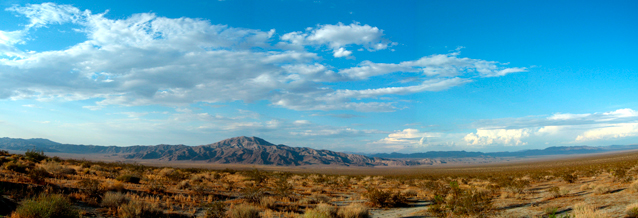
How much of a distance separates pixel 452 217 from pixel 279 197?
1093 cm

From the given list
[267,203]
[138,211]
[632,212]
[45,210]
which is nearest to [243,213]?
[138,211]

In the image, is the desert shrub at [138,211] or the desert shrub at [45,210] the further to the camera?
the desert shrub at [138,211]

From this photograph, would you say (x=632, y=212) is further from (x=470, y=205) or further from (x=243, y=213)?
(x=243, y=213)

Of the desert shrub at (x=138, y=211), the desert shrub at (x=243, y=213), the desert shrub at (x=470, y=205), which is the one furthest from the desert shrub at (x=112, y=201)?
the desert shrub at (x=470, y=205)

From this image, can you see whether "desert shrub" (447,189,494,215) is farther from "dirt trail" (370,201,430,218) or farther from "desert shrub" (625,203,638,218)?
"desert shrub" (625,203,638,218)

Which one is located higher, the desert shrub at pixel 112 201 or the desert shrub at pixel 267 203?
the desert shrub at pixel 112 201

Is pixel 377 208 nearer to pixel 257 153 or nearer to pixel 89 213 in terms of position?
pixel 89 213

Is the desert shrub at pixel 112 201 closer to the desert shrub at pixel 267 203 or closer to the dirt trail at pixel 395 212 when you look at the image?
the desert shrub at pixel 267 203

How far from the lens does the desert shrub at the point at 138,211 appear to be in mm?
10688

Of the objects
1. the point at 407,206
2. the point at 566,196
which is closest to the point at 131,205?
the point at 407,206

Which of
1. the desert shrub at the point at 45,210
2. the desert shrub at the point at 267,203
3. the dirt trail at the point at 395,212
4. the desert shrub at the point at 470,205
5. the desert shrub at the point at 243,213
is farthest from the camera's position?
the desert shrub at the point at 267,203

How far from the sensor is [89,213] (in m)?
11.1

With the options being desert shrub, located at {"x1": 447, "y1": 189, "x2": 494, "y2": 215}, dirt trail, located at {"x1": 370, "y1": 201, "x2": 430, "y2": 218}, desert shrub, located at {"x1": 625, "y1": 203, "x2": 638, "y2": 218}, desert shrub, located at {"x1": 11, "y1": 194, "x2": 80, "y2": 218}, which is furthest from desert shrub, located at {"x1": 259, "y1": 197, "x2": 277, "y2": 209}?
desert shrub, located at {"x1": 625, "y1": 203, "x2": 638, "y2": 218}

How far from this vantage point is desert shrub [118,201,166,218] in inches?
421
